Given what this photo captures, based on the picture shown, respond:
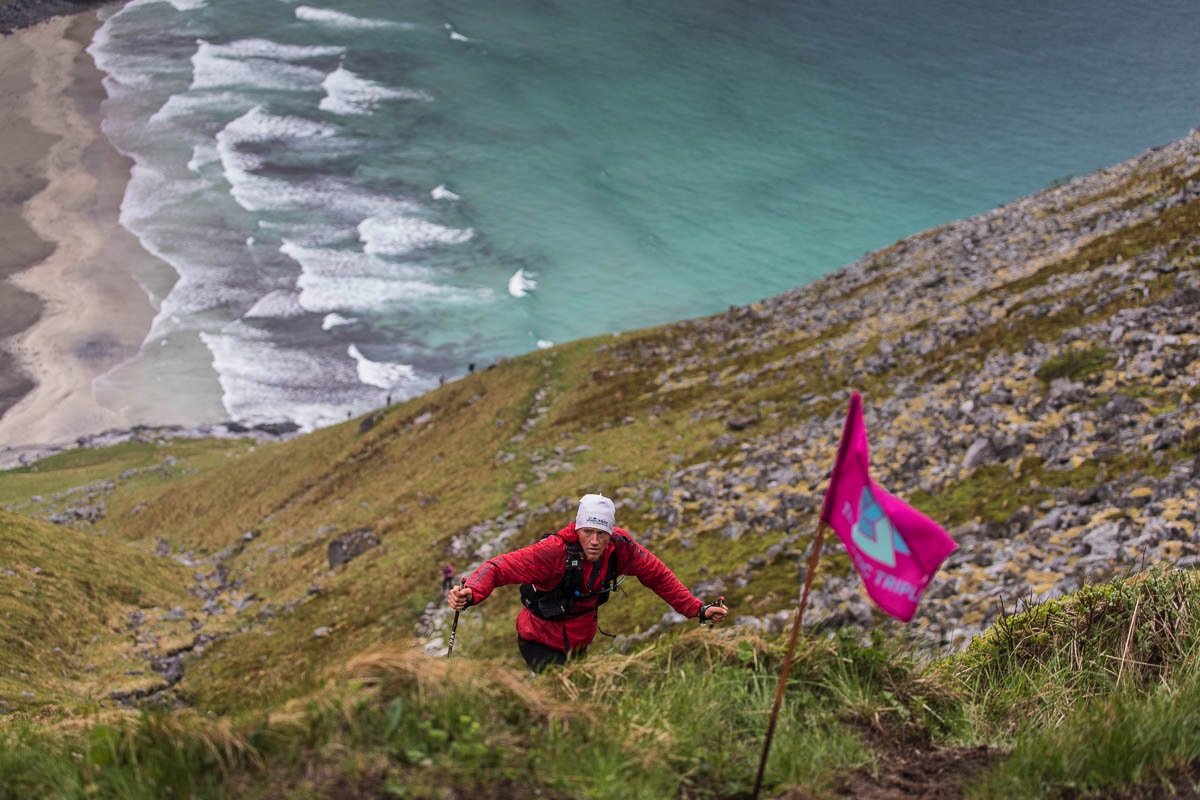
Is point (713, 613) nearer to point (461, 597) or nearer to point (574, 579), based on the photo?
point (574, 579)

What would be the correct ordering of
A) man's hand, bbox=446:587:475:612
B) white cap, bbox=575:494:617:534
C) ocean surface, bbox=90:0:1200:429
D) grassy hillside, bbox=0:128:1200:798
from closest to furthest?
grassy hillside, bbox=0:128:1200:798 < man's hand, bbox=446:587:475:612 < white cap, bbox=575:494:617:534 < ocean surface, bbox=90:0:1200:429

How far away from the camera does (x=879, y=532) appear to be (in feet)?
22.1

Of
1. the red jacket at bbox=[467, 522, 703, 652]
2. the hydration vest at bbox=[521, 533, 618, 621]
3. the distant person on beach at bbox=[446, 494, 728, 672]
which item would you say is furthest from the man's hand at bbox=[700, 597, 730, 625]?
the hydration vest at bbox=[521, 533, 618, 621]

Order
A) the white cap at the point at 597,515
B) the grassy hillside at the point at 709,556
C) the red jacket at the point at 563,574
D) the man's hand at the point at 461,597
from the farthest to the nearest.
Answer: the red jacket at the point at 563,574 < the white cap at the point at 597,515 < the man's hand at the point at 461,597 < the grassy hillside at the point at 709,556

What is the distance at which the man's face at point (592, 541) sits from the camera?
9.40 meters

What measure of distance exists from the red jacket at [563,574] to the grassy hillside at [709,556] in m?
0.68

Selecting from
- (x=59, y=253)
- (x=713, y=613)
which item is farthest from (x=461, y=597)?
(x=59, y=253)

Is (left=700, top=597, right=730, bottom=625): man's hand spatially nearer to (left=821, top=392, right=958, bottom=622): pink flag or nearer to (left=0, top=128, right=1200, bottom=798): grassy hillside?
(left=0, top=128, right=1200, bottom=798): grassy hillside

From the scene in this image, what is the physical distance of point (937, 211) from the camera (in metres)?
156

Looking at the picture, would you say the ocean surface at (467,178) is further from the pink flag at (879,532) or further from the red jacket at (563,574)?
the pink flag at (879,532)

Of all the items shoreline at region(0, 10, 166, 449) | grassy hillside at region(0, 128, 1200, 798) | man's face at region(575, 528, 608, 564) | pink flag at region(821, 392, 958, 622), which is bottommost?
shoreline at region(0, 10, 166, 449)

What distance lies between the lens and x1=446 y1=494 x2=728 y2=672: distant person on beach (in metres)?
9.43

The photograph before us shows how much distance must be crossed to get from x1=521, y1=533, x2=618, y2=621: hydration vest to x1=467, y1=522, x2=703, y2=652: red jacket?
47mm

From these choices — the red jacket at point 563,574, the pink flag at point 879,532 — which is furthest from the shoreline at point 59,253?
the pink flag at point 879,532
